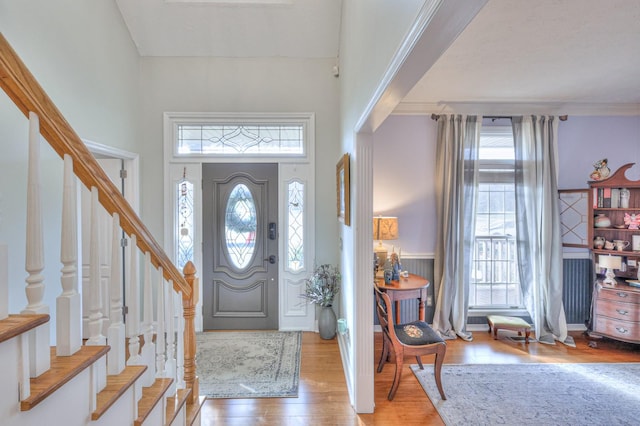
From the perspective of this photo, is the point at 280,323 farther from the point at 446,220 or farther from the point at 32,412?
the point at 32,412

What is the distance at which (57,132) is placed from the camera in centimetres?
94

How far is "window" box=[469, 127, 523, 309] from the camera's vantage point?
3.59 metres

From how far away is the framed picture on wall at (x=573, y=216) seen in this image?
3.41m

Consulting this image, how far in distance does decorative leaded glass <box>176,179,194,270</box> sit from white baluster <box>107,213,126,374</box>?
254 cm

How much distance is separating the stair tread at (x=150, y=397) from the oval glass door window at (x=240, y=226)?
2178 millimetres

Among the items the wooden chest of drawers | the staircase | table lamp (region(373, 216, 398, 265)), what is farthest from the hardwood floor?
table lamp (region(373, 216, 398, 265))

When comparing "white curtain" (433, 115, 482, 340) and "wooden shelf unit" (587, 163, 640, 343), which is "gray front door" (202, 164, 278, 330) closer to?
"white curtain" (433, 115, 482, 340)

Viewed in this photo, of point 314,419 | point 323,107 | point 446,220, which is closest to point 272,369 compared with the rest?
point 314,419

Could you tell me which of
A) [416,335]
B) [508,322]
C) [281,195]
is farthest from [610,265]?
[281,195]

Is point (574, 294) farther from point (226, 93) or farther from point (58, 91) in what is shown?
point (58, 91)

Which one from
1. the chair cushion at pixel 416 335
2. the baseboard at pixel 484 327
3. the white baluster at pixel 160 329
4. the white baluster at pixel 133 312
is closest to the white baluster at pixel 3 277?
the white baluster at pixel 133 312

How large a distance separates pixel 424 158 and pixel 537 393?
246cm

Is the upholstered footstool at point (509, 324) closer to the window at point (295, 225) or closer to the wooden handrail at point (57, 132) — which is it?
the window at point (295, 225)

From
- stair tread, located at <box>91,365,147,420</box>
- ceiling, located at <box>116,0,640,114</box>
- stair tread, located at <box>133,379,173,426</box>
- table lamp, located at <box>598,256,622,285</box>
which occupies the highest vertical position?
ceiling, located at <box>116,0,640,114</box>
